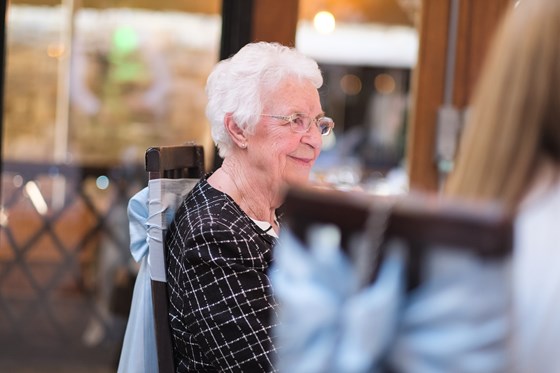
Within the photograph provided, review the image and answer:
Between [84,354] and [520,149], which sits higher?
[520,149]

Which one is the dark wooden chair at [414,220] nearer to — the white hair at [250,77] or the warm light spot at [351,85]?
the white hair at [250,77]

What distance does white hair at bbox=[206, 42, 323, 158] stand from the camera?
2094 millimetres

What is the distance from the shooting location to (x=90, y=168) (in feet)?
16.6

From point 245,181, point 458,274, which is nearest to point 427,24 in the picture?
point 245,181

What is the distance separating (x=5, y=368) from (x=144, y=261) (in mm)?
2644

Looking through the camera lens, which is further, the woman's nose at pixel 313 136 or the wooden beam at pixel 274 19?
the wooden beam at pixel 274 19

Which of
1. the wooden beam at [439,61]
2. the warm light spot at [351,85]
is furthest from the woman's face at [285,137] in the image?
the warm light spot at [351,85]

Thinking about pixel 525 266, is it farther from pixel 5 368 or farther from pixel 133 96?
pixel 133 96

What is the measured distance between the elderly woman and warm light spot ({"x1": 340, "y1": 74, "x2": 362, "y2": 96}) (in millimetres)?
9809

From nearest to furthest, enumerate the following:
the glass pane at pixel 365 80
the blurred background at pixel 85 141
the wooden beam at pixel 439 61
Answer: the wooden beam at pixel 439 61
the blurred background at pixel 85 141
the glass pane at pixel 365 80

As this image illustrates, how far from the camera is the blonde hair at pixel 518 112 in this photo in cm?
107

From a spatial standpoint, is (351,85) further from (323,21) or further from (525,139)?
(525,139)

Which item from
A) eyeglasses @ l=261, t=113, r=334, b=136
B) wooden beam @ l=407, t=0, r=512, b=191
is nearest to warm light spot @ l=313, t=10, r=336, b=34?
wooden beam @ l=407, t=0, r=512, b=191

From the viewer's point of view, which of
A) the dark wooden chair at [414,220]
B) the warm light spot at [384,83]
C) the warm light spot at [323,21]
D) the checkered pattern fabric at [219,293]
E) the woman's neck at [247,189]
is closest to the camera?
the dark wooden chair at [414,220]
